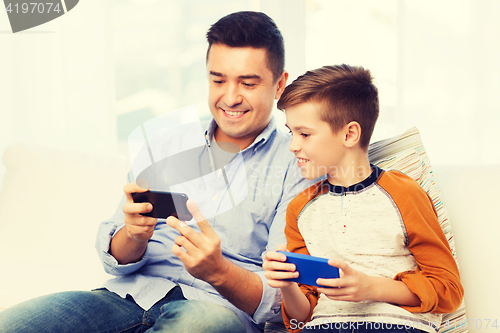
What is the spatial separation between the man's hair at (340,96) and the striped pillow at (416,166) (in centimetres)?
20

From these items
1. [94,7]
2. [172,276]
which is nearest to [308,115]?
[172,276]

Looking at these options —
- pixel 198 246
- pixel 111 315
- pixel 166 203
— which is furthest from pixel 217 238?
pixel 111 315

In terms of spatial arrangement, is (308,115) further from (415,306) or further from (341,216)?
(415,306)

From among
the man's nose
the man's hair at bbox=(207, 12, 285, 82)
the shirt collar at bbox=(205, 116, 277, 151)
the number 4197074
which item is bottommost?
the shirt collar at bbox=(205, 116, 277, 151)

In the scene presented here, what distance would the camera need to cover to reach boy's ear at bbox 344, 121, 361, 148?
108 cm

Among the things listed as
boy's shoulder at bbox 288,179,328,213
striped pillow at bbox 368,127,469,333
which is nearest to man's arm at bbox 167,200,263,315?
boy's shoulder at bbox 288,179,328,213

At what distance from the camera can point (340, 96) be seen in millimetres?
1091

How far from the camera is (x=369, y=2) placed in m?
2.17

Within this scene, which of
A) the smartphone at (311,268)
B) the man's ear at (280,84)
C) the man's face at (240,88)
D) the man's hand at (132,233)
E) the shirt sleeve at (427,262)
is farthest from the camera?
the man's ear at (280,84)

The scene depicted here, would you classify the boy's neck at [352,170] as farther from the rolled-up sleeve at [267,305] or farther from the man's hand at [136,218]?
the man's hand at [136,218]

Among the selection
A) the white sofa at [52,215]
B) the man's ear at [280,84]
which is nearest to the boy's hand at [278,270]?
the man's ear at [280,84]

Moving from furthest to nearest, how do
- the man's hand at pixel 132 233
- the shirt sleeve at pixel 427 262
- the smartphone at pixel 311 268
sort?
the man's hand at pixel 132 233
the shirt sleeve at pixel 427 262
the smartphone at pixel 311 268

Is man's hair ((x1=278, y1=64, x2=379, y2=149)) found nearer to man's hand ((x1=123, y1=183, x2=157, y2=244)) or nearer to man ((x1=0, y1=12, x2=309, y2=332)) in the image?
man ((x1=0, y1=12, x2=309, y2=332))

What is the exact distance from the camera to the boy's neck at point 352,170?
1098mm
